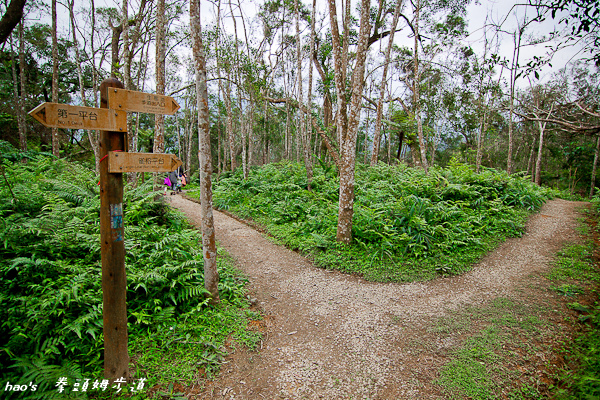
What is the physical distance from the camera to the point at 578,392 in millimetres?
2613

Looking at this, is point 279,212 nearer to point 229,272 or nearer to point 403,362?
point 229,272

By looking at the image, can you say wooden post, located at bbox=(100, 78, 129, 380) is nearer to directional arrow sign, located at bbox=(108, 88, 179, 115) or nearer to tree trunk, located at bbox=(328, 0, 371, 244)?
directional arrow sign, located at bbox=(108, 88, 179, 115)

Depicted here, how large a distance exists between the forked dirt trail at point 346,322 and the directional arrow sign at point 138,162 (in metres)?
2.39

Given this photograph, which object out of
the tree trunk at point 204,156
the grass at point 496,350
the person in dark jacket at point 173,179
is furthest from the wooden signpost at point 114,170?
the person in dark jacket at point 173,179

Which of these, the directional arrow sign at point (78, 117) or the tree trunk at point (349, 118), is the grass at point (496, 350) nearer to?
the tree trunk at point (349, 118)

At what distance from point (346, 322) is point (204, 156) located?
10.7 feet

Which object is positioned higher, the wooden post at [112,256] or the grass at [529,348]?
the wooden post at [112,256]

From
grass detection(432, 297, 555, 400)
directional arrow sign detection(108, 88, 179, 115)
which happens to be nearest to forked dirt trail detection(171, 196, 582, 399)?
grass detection(432, 297, 555, 400)

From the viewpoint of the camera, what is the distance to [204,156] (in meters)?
3.91

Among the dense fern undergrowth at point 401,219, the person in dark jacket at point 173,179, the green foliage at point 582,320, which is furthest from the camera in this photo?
the person in dark jacket at point 173,179

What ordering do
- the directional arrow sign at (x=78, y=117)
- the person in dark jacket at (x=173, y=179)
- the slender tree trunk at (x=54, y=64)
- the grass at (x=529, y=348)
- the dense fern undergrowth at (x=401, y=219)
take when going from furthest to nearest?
the person in dark jacket at (x=173, y=179), the slender tree trunk at (x=54, y=64), the dense fern undergrowth at (x=401, y=219), the grass at (x=529, y=348), the directional arrow sign at (x=78, y=117)

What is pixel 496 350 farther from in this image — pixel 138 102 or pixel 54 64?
pixel 54 64

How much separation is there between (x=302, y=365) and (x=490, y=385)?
2.02 meters

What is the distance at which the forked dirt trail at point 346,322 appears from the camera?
2908 mm
